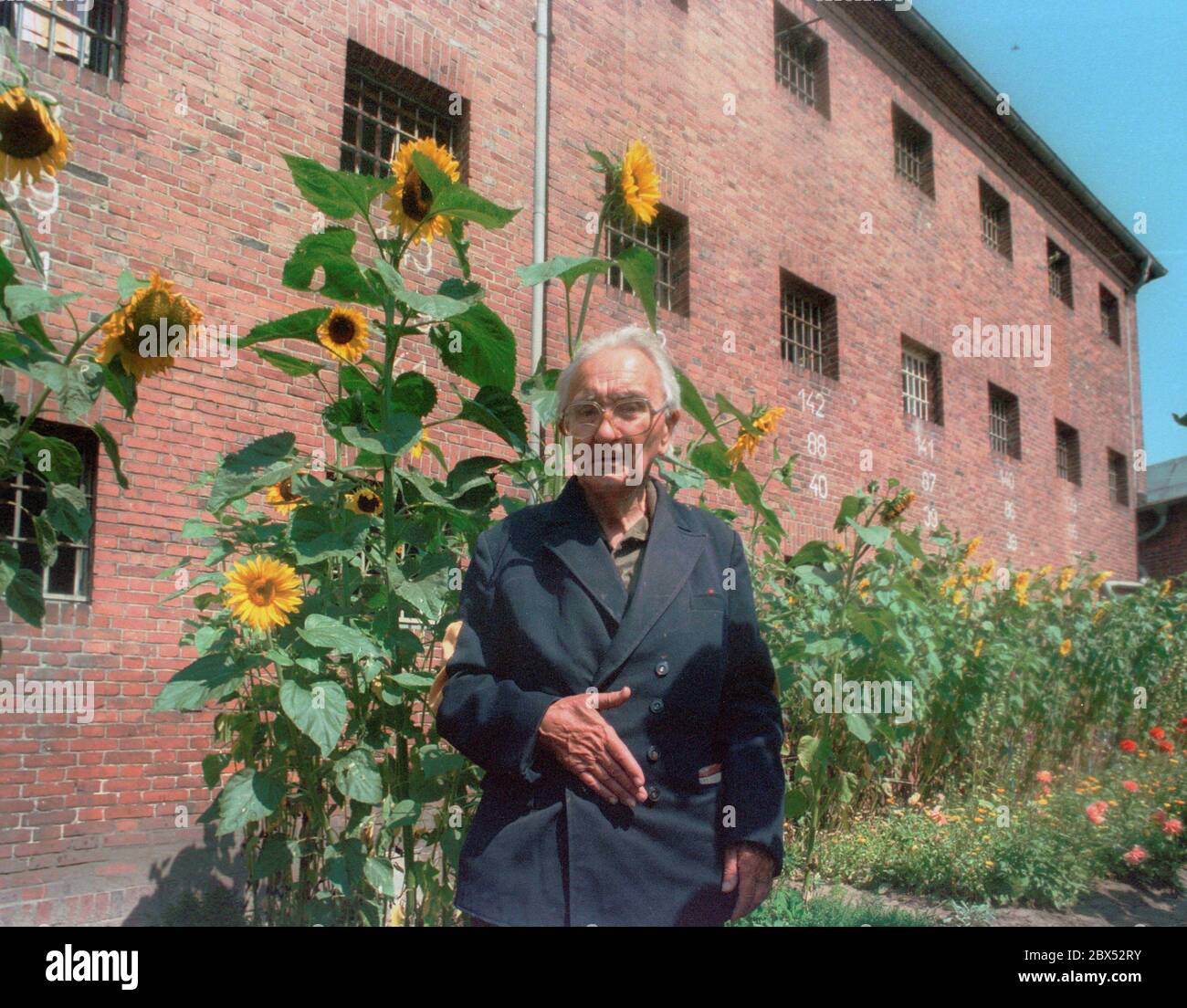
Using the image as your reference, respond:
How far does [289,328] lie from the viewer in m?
2.20

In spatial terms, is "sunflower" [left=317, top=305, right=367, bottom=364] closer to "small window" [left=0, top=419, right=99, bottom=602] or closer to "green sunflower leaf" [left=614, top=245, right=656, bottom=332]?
"green sunflower leaf" [left=614, top=245, right=656, bottom=332]

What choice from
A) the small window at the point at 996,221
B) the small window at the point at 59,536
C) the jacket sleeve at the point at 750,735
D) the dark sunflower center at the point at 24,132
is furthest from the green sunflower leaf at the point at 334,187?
the small window at the point at 996,221

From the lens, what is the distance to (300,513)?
2240 mm

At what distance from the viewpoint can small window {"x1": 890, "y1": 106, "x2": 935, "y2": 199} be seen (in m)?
13.0

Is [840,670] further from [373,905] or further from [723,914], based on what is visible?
[723,914]

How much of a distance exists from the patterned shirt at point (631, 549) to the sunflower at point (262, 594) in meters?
0.95

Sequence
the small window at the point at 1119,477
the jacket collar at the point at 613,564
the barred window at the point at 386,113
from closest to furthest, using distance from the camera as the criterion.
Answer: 1. the jacket collar at the point at 613,564
2. the barred window at the point at 386,113
3. the small window at the point at 1119,477

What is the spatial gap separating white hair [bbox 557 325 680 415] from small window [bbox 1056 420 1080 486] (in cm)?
1640

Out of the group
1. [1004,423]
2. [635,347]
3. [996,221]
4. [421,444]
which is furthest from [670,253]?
[996,221]

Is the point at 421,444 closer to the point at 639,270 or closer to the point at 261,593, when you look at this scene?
the point at 261,593

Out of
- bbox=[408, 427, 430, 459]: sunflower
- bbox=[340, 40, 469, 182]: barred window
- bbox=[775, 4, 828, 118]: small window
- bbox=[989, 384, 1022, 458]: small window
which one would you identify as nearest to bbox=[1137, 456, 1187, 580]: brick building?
bbox=[989, 384, 1022, 458]: small window

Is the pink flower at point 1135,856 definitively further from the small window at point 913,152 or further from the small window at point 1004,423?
the small window at point 1004,423

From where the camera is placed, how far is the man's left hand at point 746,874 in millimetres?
1700

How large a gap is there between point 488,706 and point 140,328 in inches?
41.5
